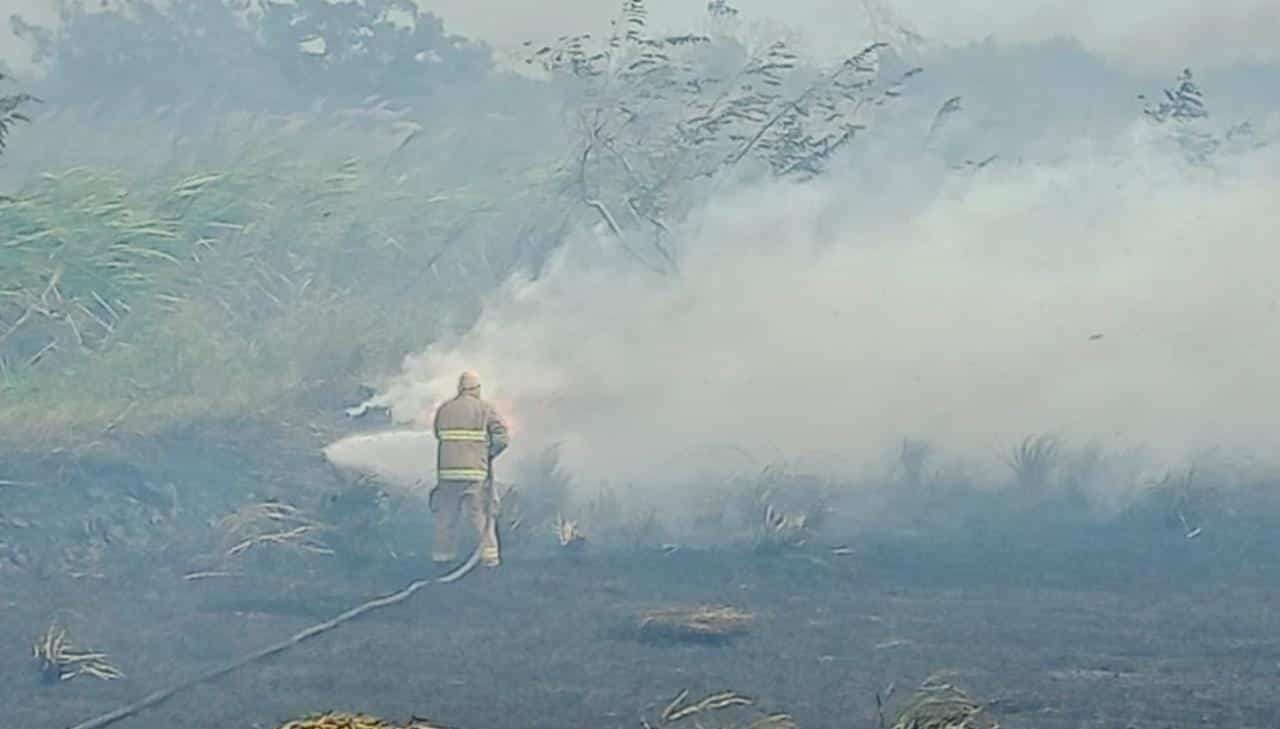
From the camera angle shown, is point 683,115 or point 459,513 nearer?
point 459,513

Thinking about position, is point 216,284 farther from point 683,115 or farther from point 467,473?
point 467,473

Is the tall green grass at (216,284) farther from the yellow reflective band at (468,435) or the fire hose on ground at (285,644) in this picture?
the fire hose on ground at (285,644)

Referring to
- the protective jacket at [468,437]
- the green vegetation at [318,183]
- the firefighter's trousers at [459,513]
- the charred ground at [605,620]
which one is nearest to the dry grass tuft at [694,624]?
the charred ground at [605,620]

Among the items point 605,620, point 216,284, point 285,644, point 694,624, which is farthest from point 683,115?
point 285,644

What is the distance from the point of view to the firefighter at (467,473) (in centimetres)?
1792

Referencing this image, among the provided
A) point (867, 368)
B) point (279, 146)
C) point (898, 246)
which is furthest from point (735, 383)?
point (279, 146)

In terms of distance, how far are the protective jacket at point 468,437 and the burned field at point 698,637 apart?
0.84 m

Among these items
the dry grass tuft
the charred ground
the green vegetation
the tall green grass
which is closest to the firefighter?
the charred ground

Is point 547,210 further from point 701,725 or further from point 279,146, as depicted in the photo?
point 701,725

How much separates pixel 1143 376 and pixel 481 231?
1016cm

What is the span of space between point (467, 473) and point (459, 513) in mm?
346

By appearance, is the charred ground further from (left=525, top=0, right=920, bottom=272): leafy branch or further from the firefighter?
(left=525, top=0, right=920, bottom=272): leafy branch

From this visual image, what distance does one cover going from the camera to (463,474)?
1797 cm

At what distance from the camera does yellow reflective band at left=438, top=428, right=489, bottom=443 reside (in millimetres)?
18094
